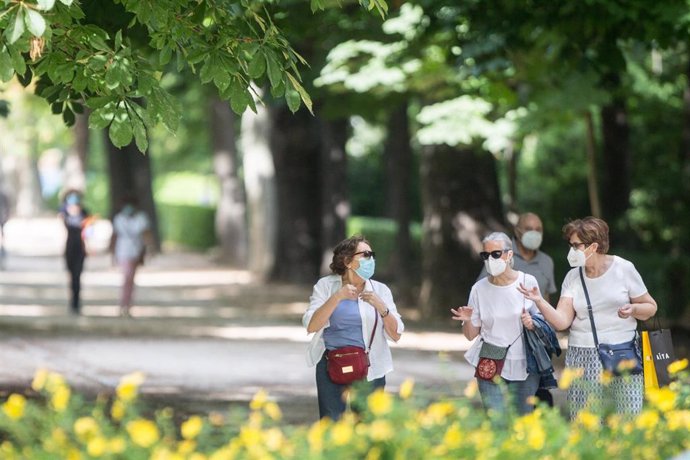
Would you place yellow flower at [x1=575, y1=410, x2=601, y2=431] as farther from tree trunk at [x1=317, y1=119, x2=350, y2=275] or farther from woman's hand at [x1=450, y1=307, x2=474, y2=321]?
tree trunk at [x1=317, y1=119, x2=350, y2=275]

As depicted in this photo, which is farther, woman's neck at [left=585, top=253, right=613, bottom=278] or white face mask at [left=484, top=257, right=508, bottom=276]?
woman's neck at [left=585, top=253, right=613, bottom=278]

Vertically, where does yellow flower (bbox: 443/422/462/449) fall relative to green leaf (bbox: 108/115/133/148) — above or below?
below

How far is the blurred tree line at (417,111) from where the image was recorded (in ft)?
30.7

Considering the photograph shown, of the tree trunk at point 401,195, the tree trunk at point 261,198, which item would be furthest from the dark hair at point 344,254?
the tree trunk at point 261,198

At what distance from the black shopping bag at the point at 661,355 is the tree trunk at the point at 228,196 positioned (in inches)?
1085

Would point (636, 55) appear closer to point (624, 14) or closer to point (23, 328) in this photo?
point (624, 14)

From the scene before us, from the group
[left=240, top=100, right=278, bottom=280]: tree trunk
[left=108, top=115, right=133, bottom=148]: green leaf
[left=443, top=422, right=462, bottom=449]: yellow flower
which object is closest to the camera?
[left=443, top=422, right=462, bottom=449]: yellow flower

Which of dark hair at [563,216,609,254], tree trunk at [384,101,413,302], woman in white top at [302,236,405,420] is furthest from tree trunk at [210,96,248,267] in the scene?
dark hair at [563,216,609,254]

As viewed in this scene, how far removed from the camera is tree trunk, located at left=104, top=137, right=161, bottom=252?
36.2m

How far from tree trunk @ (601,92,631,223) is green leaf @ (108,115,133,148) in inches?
769

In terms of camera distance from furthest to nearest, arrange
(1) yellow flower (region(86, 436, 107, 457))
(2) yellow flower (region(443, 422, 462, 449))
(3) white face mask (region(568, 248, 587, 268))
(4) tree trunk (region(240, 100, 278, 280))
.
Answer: (4) tree trunk (region(240, 100, 278, 280)) < (3) white face mask (region(568, 248, 587, 268)) < (2) yellow flower (region(443, 422, 462, 449)) < (1) yellow flower (region(86, 436, 107, 457))

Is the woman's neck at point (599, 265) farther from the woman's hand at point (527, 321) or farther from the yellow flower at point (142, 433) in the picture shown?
the yellow flower at point (142, 433)

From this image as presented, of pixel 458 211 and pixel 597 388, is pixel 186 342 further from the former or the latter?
pixel 597 388

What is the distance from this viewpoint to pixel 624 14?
14328mm
